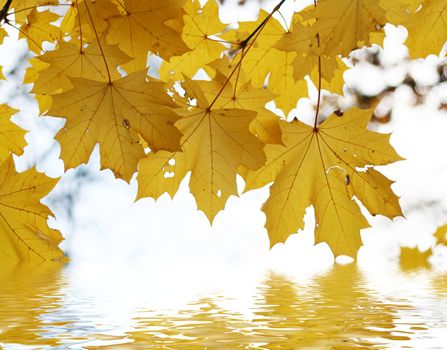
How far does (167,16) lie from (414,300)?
52 centimetres

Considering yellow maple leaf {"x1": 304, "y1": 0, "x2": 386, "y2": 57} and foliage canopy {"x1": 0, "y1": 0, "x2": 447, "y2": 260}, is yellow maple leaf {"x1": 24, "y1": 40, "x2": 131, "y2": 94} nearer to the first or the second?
foliage canopy {"x1": 0, "y1": 0, "x2": 447, "y2": 260}

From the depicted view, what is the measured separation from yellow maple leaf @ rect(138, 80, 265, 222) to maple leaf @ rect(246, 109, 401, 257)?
69 millimetres

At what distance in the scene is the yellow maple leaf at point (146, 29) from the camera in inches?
26.2

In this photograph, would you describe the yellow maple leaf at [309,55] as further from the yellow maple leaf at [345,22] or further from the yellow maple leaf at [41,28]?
the yellow maple leaf at [41,28]

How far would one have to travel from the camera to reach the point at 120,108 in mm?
604

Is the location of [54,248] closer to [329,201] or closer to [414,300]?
[329,201]

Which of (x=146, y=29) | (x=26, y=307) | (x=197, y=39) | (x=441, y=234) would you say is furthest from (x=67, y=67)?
(x=441, y=234)

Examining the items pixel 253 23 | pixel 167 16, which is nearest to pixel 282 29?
pixel 253 23

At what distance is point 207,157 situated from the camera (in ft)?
2.19

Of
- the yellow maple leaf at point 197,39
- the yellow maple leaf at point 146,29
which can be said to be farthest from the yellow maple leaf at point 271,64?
the yellow maple leaf at point 146,29

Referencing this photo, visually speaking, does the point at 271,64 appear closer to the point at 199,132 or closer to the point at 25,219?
the point at 199,132

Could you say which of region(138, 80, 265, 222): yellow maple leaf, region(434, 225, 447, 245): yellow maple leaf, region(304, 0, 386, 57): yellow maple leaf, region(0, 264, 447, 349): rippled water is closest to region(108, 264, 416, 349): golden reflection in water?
region(0, 264, 447, 349): rippled water

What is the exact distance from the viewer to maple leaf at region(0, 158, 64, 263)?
722 millimetres

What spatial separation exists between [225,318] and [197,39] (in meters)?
0.37
